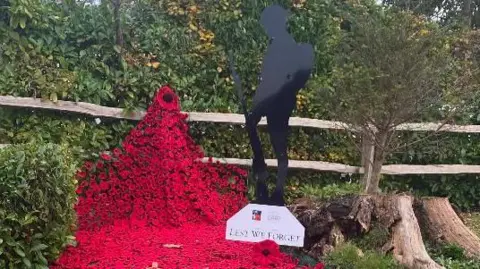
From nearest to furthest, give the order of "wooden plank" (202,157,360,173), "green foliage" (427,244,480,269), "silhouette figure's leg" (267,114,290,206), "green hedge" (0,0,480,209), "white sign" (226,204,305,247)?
"white sign" (226,204,305,247) < "silhouette figure's leg" (267,114,290,206) < "green foliage" (427,244,480,269) < "green hedge" (0,0,480,209) < "wooden plank" (202,157,360,173)

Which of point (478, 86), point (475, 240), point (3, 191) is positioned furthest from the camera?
point (478, 86)

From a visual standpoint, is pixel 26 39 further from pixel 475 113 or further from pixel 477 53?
pixel 477 53

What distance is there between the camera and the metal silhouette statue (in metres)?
3.99

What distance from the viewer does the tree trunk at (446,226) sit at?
15.5 ft

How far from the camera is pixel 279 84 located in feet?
13.3

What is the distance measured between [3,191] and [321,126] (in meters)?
3.38

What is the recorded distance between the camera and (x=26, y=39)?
5266 mm

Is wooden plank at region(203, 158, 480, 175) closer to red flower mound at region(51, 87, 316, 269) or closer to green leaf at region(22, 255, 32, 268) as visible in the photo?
red flower mound at region(51, 87, 316, 269)

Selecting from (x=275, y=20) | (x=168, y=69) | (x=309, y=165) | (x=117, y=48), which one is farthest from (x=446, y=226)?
(x=117, y=48)

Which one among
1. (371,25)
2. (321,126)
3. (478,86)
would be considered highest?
(371,25)

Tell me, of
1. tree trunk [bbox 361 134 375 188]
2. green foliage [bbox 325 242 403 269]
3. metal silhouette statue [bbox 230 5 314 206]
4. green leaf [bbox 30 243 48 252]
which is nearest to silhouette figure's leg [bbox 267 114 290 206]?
metal silhouette statue [bbox 230 5 314 206]

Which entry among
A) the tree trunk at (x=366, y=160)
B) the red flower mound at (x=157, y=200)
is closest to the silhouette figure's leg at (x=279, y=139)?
the red flower mound at (x=157, y=200)

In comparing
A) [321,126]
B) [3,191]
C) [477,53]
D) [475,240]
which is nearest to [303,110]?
[321,126]

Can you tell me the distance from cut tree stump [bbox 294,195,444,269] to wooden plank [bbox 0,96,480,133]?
0.98 m
